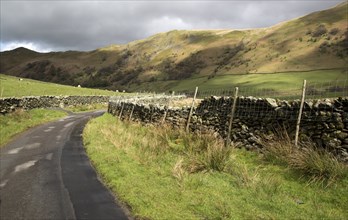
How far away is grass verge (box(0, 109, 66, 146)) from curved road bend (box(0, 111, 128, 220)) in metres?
3.81

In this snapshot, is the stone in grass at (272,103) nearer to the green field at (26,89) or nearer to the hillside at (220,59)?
the green field at (26,89)

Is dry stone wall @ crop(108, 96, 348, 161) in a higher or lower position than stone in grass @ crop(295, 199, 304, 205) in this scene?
higher

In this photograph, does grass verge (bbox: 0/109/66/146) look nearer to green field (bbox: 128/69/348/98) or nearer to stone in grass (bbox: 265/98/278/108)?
stone in grass (bbox: 265/98/278/108)

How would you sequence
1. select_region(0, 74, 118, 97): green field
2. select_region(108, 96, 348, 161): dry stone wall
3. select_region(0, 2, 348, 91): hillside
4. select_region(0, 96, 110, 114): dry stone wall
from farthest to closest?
select_region(0, 2, 348, 91): hillside → select_region(0, 74, 118, 97): green field → select_region(0, 96, 110, 114): dry stone wall → select_region(108, 96, 348, 161): dry stone wall

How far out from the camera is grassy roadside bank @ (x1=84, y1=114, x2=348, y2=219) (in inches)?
344

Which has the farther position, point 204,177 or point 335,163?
point 204,177

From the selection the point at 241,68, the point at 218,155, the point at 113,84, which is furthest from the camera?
the point at 113,84

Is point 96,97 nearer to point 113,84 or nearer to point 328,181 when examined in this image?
point 328,181

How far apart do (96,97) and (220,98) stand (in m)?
46.6

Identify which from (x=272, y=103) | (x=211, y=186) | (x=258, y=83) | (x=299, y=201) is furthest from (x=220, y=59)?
(x=299, y=201)

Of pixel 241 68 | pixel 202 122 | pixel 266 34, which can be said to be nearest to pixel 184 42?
pixel 266 34

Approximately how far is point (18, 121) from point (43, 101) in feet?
48.6

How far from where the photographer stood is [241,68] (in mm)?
118688

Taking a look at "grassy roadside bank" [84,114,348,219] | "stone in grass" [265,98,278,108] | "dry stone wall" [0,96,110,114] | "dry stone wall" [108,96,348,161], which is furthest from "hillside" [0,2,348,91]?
"grassy roadside bank" [84,114,348,219]
